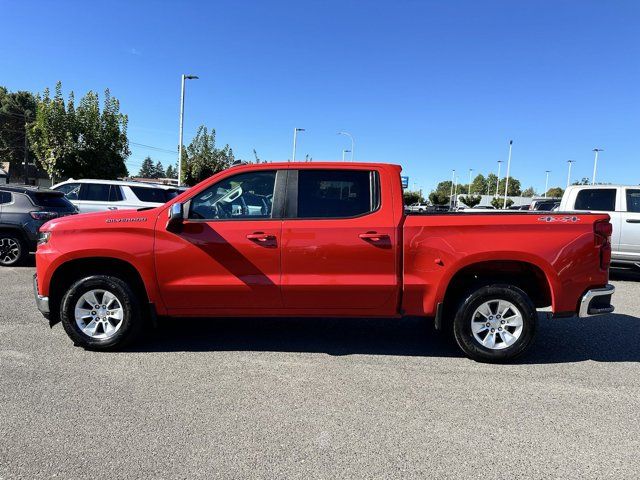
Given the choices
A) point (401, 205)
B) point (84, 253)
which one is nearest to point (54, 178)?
point (84, 253)

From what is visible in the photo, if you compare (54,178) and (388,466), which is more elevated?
(54,178)

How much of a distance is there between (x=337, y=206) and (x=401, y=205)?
63 cm

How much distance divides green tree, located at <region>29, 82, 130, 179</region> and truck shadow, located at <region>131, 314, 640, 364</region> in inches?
930

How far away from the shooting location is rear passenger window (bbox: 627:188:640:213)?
31.1 feet

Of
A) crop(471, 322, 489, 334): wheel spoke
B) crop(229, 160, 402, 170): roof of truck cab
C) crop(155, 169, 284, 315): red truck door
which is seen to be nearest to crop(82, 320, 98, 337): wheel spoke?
crop(155, 169, 284, 315): red truck door

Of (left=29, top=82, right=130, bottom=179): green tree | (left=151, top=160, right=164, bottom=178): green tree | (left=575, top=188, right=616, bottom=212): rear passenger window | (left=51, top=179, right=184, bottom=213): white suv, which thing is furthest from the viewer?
(left=151, top=160, right=164, bottom=178): green tree

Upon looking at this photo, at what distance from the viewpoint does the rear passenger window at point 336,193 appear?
14.8 ft

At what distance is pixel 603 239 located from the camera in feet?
14.6

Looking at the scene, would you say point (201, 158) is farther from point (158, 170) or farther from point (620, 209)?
point (158, 170)

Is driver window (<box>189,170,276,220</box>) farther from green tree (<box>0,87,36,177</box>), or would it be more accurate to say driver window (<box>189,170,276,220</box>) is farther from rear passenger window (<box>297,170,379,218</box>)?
green tree (<box>0,87,36,177</box>)

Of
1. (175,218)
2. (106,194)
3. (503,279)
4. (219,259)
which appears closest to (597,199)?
(503,279)

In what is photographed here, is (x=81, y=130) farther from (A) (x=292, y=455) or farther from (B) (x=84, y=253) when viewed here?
(A) (x=292, y=455)

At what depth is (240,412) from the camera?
344 cm

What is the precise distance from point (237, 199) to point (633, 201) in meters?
8.87
